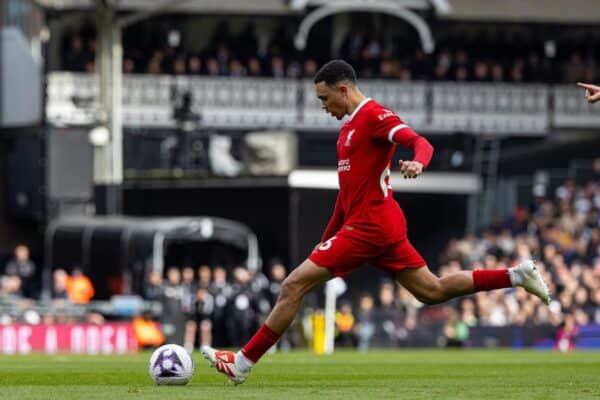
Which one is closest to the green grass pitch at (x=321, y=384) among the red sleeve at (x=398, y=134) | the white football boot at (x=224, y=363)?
the white football boot at (x=224, y=363)

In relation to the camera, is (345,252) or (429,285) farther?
(429,285)

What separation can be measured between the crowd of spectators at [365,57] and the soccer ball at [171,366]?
3397cm

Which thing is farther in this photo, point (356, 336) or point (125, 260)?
point (125, 260)

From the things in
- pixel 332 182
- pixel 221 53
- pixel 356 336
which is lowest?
pixel 356 336

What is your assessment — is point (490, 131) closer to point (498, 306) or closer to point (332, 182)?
point (332, 182)

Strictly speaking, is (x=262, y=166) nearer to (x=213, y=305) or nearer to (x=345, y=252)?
(x=213, y=305)

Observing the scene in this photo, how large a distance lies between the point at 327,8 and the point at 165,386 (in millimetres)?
36594

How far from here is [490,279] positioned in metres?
13.7

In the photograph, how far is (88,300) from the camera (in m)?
38.0

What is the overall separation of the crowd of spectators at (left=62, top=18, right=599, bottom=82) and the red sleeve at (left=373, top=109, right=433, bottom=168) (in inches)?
1354

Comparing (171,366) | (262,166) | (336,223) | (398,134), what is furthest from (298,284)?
(262,166)

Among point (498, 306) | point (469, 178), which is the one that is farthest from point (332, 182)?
point (498, 306)

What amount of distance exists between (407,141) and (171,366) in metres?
2.47

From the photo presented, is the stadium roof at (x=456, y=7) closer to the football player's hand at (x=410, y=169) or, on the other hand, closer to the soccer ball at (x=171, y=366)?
the soccer ball at (x=171, y=366)
